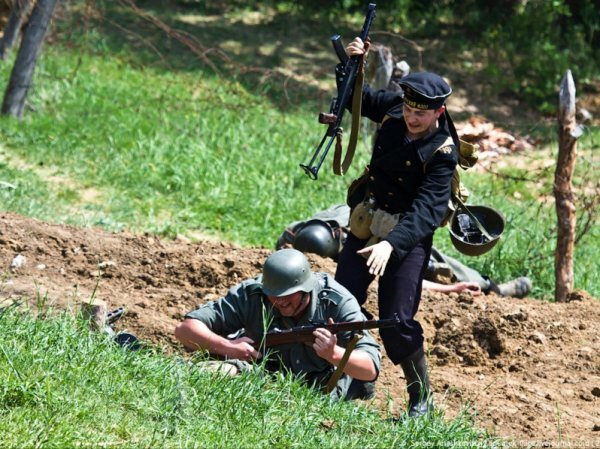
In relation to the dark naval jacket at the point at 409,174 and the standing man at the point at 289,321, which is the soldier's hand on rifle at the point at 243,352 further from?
the dark naval jacket at the point at 409,174

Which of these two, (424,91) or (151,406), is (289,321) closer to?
(151,406)

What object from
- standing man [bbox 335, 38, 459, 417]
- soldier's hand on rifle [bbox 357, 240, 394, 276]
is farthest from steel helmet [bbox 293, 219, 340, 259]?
soldier's hand on rifle [bbox 357, 240, 394, 276]

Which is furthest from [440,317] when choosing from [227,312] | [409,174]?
[227,312]

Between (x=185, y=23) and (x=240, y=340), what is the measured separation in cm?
1233

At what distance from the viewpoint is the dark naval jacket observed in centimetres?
568

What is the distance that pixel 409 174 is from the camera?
19.3ft

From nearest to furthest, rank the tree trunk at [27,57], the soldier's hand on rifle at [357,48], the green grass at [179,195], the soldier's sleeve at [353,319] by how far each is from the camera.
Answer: the green grass at [179,195]
the soldier's sleeve at [353,319]
the soldier's hand on rifle at [357,48]
the tree trunk at [27,57]

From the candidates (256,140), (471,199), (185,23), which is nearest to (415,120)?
(471,199)

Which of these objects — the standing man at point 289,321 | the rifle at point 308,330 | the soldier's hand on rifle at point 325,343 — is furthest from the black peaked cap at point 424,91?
the soldier's hand on rifle at point 325,343

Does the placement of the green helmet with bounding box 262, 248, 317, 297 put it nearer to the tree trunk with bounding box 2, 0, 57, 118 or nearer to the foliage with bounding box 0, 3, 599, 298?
the foliage with bounding box 0, 3, 599, 298

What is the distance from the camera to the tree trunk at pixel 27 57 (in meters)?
11.1

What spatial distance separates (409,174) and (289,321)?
102 cm

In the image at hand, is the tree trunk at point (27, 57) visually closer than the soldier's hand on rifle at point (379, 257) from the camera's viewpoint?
No

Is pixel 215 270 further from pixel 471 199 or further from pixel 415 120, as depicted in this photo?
pixel 471 199
